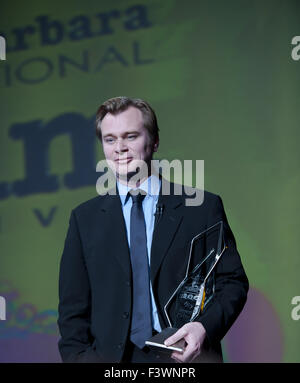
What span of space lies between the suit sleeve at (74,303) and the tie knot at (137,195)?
10.3 inches

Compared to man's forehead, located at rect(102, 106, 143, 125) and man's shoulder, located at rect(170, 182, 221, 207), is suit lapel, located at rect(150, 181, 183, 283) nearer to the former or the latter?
man's shoulder, located at rect(170, 182, 221, 207)

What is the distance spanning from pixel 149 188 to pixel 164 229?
0.18 meters

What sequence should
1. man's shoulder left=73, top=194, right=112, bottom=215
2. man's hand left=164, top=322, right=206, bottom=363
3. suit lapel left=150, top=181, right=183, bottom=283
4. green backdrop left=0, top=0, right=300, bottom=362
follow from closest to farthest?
man's hand left=164, top=322, right=206, bottom=363
suit lapel left=150, top=181, right=183, bottom=283
man's shoulder left=73, top=194, right=112, bottom=215
green backdrop left=0, top=0, right=300, bottom=362

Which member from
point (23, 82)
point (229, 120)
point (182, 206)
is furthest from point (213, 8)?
point (182, 206)

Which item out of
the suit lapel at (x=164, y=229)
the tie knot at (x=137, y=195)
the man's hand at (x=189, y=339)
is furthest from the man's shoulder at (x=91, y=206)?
the man's hand at (x=189, y=339)

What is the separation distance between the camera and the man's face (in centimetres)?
185

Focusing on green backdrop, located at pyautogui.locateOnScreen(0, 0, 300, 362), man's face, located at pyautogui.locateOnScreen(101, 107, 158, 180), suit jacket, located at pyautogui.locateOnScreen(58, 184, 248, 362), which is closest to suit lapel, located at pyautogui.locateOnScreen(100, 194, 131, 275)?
suit jacket, located at pyautogui.locateOnScreen(58, 184, 248, 362)

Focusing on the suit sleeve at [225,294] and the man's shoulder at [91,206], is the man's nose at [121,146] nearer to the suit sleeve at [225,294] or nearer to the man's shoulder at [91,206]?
the man's shoulder at [91,206]

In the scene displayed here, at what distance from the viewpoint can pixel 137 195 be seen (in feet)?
6.16

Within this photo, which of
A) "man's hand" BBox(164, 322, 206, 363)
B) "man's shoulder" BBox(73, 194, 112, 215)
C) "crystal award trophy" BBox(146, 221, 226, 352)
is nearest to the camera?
"man's hand" BBox(164, 322, 206, 363)

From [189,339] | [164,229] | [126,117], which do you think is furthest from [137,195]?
[189,339]

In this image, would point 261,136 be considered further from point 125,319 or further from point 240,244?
point 125,319

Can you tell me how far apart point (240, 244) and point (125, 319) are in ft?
4.57

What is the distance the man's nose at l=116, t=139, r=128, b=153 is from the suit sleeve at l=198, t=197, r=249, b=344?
39 centimetres
